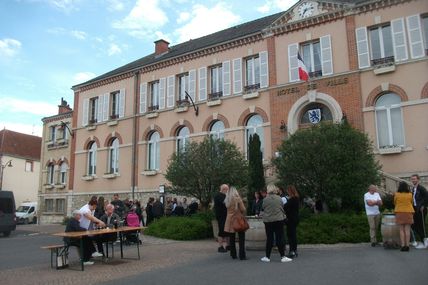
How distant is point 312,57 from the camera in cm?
2003

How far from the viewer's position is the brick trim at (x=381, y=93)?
1719 cm

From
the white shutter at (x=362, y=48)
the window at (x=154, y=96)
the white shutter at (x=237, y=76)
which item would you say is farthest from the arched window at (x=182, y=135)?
the white shutter at (x=362, y=48)

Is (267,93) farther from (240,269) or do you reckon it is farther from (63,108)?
(63,108)

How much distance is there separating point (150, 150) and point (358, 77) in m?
12.9

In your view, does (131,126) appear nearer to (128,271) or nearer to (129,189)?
(129,189)

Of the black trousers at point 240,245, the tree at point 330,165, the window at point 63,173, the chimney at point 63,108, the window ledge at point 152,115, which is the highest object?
the chimney at point 63,108

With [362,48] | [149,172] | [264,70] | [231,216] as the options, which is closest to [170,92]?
[149,172]

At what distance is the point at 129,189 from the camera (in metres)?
25.2

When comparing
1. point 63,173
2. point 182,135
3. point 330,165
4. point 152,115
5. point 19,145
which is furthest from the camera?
point 19,145

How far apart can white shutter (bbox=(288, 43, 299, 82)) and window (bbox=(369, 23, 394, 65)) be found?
3.46 m

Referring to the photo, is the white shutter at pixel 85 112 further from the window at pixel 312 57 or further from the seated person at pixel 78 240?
the seated person at pixel 78 240

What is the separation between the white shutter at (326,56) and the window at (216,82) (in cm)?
586

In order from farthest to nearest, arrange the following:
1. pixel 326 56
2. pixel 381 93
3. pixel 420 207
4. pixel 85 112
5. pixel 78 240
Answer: pixel 85 112 → pixel 326 56 → pixel 381 93 → pixel 420 207 → pixel 78 240

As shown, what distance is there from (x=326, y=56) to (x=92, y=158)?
17117mm
